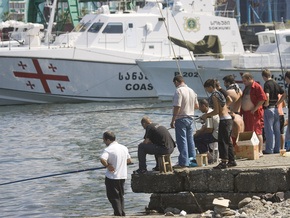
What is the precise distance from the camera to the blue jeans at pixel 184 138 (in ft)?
51.6

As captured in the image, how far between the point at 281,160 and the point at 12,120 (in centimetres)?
2062

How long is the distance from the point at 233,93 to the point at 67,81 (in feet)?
81.2

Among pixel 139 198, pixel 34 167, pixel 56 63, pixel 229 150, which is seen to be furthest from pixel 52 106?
pixel 229 150

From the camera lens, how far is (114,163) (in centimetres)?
1430

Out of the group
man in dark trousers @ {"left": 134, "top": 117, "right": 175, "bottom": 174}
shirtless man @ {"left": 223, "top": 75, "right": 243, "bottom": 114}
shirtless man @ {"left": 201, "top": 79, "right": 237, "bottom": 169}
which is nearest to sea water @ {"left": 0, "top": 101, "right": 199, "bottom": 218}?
man in dark trousers @ {"left": 134, "top": 117, "right": 175, "bottom": 174}

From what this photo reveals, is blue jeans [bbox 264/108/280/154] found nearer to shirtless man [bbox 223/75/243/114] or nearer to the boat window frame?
shirtless man [bbox 223/75/243/114]

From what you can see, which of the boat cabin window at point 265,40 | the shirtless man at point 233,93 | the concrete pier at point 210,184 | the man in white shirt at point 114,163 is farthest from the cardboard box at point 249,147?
the boat cabin window at point 265,40

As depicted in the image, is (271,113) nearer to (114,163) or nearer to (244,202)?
(244,202)

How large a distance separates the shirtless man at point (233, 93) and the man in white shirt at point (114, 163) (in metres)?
2.60

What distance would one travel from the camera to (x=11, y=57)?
131ft

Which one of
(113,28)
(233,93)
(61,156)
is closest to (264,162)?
(233,93)

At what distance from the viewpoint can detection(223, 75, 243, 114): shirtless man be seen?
16.3m

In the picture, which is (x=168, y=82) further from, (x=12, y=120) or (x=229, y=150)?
(x=229, y=150)

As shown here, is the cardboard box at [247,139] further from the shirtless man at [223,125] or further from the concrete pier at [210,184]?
the shirtless man at [223,125]
